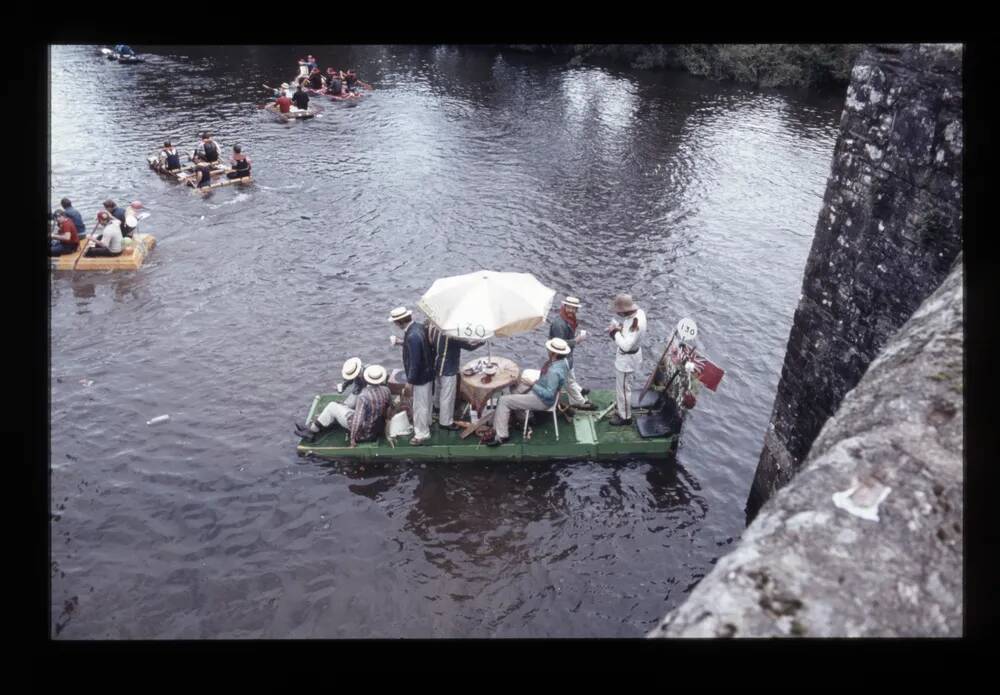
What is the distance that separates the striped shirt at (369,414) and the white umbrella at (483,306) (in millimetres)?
1766

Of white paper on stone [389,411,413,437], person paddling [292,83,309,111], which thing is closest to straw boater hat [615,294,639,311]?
white paper on stone [389,411,413,437]

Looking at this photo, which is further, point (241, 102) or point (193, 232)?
point (241, 102)

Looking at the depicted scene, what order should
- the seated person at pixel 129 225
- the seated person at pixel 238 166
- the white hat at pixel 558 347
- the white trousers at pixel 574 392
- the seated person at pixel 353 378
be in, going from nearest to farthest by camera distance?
the white hat at pixel 558 347
the seated person at pixel 353 378
the white trousers at pixel 574 392
the seated person at pixel 129 225
the seated person at pixel 238 166

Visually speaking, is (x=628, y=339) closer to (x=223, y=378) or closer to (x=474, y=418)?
(x=474, y=418)

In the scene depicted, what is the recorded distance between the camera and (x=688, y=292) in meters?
18.3

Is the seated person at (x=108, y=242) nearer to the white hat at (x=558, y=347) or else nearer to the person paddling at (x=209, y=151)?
the person paddling at (x=209, y=151)

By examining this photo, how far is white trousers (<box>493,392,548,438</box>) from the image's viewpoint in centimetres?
1162

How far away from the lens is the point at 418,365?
11.4 m

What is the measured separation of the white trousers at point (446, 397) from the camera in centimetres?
1189

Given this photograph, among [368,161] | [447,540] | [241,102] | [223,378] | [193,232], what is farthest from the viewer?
[241,102]

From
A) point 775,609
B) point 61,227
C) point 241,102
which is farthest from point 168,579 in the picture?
point 241,102

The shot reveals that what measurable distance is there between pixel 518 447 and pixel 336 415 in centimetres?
326

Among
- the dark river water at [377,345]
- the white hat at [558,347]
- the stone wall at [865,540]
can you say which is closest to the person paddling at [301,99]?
the dark river water at [377,345]

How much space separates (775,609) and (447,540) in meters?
7.92
